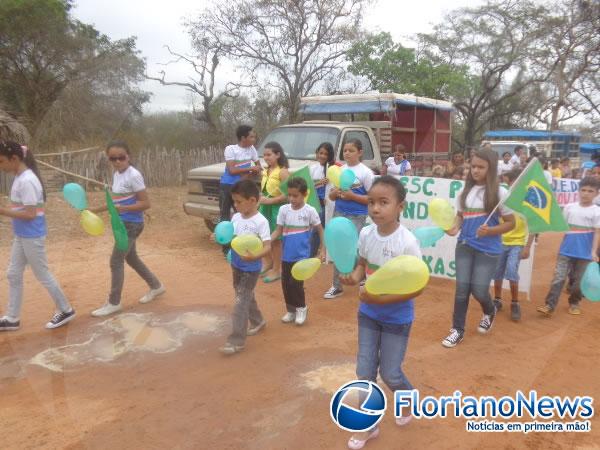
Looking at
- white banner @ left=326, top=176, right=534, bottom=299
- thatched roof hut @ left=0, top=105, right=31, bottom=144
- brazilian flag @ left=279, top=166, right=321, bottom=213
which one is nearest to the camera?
brazilian flag @ left=279, top=166, right=321, bottom=213

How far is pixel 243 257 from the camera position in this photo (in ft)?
12.1

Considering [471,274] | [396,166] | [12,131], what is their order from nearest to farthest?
[471,274]
[396,166]
[12,131]

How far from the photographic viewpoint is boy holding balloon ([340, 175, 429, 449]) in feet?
8.50

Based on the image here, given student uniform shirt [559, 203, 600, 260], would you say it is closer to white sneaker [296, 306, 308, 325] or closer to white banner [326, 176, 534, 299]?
white banner [326, 176, 534, 299]

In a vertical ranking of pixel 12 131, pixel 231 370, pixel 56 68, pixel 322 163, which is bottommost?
pixel 231 370

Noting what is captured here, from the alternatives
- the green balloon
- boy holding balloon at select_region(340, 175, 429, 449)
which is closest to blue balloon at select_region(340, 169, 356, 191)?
boy holding balloon at select_region(340, 175, 429, 449)

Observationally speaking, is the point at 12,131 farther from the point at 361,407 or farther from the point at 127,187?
the point at 361,407

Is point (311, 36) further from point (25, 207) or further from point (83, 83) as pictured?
point (25, 207)

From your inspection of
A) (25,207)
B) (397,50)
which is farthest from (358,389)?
(397,50)

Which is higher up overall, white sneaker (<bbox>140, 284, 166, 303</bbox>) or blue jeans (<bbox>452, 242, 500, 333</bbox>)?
blue jeans (<bbox>452, 242, 500, 333</bbox>)

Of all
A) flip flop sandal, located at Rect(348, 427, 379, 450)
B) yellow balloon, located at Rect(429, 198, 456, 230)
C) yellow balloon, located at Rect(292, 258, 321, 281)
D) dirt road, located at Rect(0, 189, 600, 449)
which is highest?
yellow balloon, located at Rect(429, 198, 456, 230)

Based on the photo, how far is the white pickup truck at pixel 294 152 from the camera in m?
7.46

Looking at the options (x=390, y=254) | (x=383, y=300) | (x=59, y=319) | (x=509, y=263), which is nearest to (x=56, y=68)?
(x=59, y=319)

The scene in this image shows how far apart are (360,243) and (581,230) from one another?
3.16 metres
